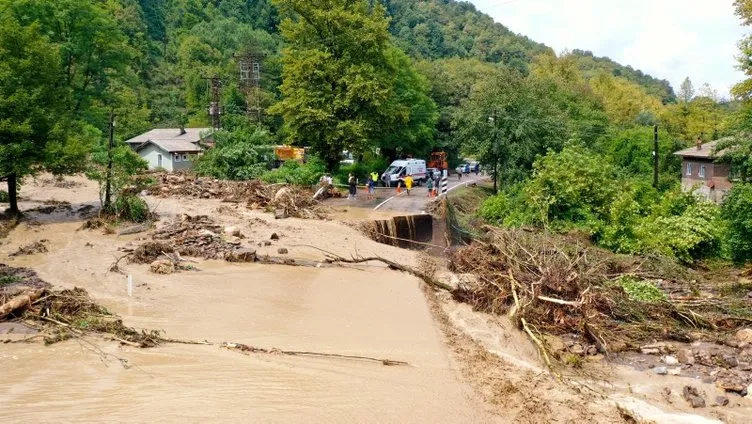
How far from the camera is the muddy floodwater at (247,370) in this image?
8.48m

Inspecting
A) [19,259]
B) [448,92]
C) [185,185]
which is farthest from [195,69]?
[19,259]

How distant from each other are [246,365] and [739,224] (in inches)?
746

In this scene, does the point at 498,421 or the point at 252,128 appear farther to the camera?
the point at 252,128

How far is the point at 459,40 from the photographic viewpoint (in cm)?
15688

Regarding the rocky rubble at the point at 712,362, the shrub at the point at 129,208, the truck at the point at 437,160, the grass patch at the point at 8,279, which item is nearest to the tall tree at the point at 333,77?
the shrub at the point at 129,208

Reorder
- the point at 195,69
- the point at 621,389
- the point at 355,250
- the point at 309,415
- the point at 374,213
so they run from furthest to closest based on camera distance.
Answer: the point at 195,69, the point at 374,213, the point at 355,250, the point at 621,389, the point at 309,415

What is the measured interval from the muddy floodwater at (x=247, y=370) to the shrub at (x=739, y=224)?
1360cm

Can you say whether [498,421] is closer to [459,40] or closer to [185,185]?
[185,185]

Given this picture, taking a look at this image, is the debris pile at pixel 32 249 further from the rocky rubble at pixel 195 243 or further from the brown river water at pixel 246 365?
the brown river water at pixel 246 365

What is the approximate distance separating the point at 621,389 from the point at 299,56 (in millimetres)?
29096

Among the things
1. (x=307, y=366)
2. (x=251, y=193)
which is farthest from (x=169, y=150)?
(x=307, y=366)

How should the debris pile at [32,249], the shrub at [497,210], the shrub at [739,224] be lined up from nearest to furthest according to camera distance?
the debris pile at [32,249] → the shrub at [739,224] → the shrub at [497,210]

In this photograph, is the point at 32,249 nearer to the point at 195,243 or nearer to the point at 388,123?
the point at 195,243

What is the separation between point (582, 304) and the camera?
43.3ft
